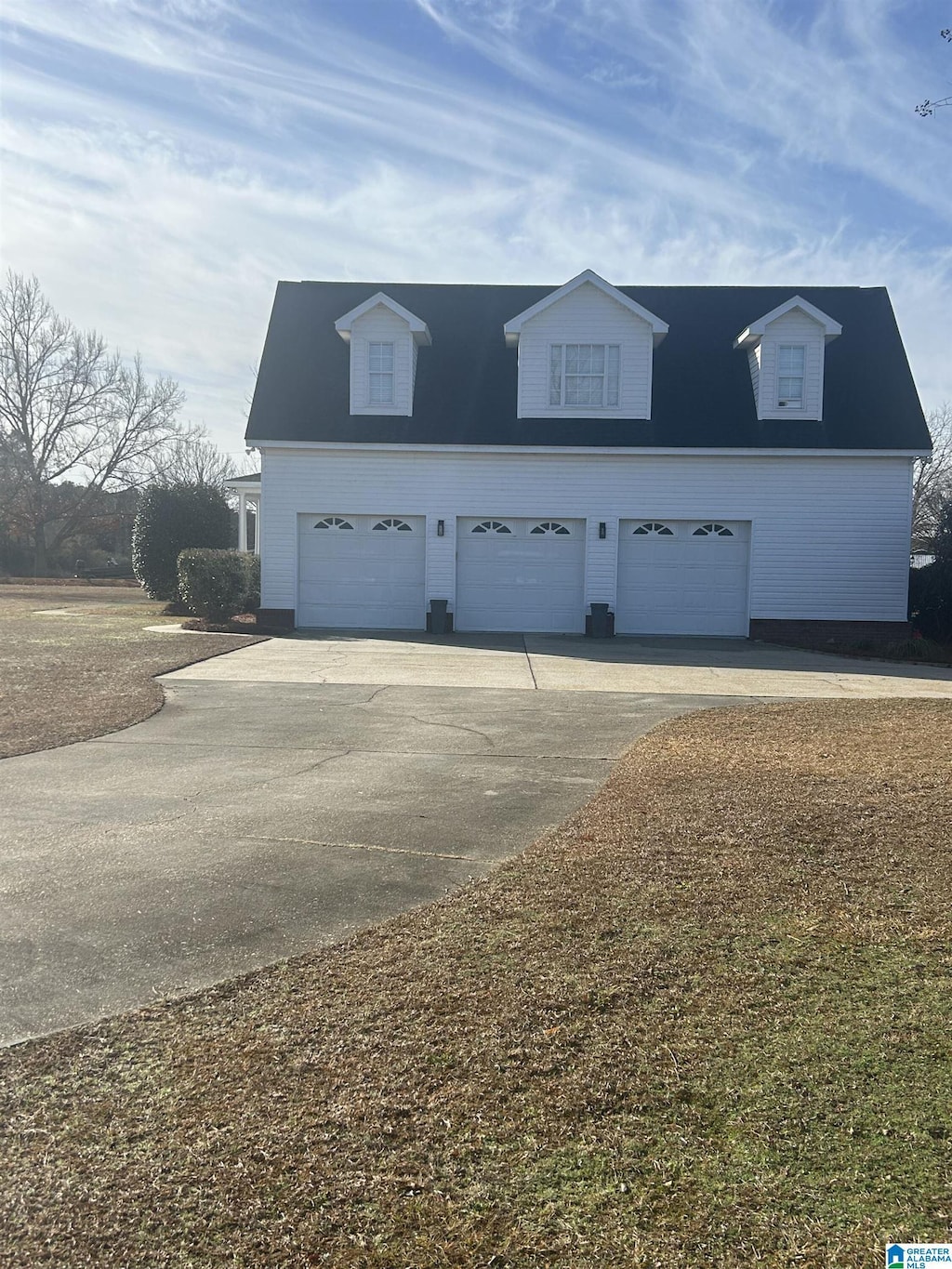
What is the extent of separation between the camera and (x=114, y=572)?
44.6 m

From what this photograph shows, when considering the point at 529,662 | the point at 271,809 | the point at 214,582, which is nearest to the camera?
the point at 271,809

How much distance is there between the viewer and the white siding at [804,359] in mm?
19938

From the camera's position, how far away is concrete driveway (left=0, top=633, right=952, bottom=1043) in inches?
163

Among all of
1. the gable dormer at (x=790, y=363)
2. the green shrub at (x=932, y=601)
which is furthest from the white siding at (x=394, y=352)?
the green shrub at (x=932, y=601)

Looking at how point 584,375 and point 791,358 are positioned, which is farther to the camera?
point 584,375

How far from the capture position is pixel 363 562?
20.3 meters

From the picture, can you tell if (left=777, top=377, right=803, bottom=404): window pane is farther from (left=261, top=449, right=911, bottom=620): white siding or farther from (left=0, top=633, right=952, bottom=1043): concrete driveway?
(left=0, top=633, right=952, bottom=1043): concrete driveway

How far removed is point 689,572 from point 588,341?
5.62 meters

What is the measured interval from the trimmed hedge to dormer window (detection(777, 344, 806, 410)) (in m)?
12.7

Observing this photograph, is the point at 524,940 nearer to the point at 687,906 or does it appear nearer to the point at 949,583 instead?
the point at 687,906

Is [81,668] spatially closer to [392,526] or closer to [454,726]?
[454,726]

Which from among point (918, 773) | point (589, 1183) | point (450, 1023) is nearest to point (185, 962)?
point (450, 1023)

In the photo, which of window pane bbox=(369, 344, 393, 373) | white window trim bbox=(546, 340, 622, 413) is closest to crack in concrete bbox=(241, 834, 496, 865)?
white window trim bbox=(546, 340, 622, 413)

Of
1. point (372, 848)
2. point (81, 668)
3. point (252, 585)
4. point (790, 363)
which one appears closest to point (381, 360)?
point (252, 585)
